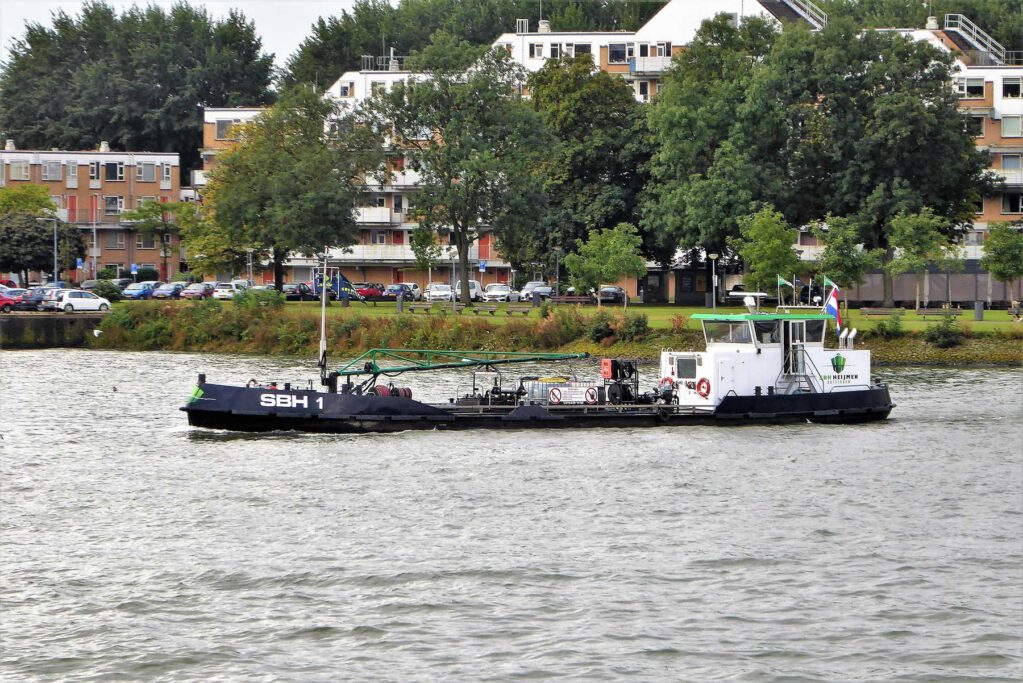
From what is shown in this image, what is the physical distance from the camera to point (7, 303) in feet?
311

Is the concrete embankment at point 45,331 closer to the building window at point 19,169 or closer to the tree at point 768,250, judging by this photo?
the tree at point 768,250

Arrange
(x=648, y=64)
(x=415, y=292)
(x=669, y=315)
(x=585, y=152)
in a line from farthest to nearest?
1. (x=648, y=64)
2. (x=415, y=292)
3. (x=585, y=152)
4. (x=669, y=315)

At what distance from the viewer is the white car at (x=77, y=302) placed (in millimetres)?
93375

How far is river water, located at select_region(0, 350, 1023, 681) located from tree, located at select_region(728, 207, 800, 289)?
106 ft

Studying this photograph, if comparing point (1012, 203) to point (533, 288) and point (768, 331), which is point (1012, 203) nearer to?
point (533, 288)

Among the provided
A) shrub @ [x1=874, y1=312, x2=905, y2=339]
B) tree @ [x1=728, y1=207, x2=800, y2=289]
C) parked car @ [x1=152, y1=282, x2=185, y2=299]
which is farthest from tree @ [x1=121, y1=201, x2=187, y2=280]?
shrub @ [x1=874, y1=312, x2=905, y2=339]

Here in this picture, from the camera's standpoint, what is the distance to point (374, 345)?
77.9 meters

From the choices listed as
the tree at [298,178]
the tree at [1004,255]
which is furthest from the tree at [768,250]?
the tree at [298,178]

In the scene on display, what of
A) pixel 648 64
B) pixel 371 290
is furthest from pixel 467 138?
pixel 648 64

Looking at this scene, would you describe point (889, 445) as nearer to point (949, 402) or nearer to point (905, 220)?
point (949, 402)

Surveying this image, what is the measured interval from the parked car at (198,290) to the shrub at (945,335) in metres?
48.6

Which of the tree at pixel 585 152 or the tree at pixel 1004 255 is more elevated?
the tree at pixel 585 152

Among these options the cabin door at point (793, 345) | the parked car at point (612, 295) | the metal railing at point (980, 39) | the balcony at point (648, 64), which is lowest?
the cabin door at point (793, 345)

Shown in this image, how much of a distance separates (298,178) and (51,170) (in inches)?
1983
